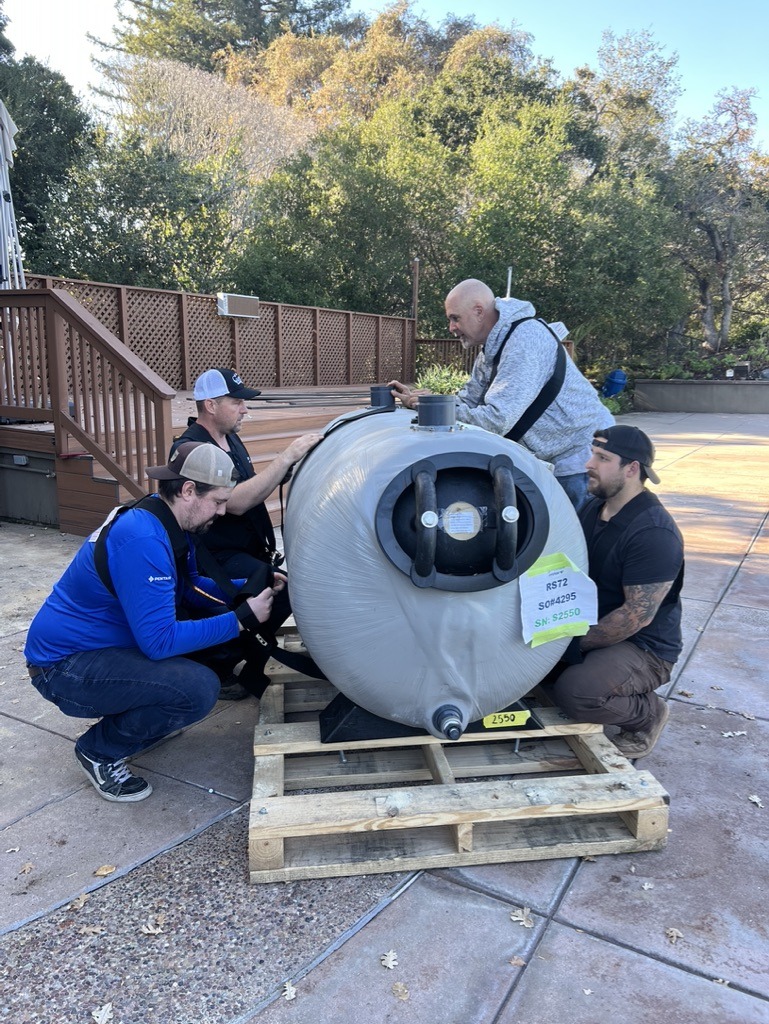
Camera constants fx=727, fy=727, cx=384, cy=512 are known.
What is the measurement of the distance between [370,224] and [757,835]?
65.0ft

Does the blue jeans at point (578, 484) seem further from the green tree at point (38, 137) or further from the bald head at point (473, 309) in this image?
the green tree at point (38, 137)

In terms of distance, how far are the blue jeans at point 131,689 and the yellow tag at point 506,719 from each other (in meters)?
0.94

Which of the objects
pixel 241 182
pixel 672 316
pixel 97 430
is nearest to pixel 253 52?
pixel 241 182

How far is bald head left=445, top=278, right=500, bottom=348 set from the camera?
10.6 ft

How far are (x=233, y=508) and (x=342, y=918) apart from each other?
5.60 ft

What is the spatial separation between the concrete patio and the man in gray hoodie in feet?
4.48

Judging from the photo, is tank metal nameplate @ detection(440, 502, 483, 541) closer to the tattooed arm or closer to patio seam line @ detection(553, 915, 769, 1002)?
the tattooed arm

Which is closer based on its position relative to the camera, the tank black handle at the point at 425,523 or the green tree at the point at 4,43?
the tank black handle at the point at 425,523

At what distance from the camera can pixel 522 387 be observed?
10.2ft

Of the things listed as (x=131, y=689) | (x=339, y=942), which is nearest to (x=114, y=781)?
(x=131, y=689)

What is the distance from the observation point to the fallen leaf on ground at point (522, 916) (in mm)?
1956

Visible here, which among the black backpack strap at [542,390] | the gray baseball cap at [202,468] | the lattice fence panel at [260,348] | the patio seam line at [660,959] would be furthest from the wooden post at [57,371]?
the lattice fence panel at [260,348]

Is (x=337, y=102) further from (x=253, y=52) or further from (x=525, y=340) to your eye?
(x=525, y=340)

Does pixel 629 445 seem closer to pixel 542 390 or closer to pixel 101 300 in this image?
pixel 542 390
